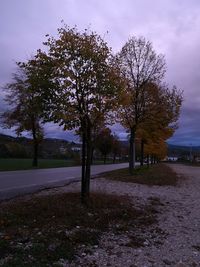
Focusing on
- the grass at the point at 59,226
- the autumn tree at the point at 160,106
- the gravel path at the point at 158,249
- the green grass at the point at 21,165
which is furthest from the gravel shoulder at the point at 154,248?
the green grass at the point at 21,165

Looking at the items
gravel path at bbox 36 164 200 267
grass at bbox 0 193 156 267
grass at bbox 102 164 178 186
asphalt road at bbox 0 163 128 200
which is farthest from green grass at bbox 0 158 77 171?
gravel path at bbox 36 164 200 267

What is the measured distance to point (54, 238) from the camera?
7824mm

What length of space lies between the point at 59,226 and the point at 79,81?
4.24 metres

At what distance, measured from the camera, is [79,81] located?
11.5 meters

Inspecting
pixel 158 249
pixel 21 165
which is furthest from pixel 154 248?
pixel 21 165

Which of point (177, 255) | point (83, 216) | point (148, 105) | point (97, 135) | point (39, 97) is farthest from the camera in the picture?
point (148, 105)

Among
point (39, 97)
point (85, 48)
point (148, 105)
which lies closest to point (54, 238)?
point (39, 97)

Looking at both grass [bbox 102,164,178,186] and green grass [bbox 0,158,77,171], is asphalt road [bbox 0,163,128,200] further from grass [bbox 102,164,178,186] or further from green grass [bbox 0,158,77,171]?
green grass [bbox 0,158,77,171]

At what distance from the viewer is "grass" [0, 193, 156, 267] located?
6.87 m

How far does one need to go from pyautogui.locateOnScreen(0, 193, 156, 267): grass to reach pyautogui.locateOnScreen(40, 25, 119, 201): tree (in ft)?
3.66

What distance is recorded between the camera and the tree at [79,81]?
1114 centimetres

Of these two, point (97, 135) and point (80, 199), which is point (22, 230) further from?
point (97, 135)

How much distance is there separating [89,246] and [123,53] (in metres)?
24.4

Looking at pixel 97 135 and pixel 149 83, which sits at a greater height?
pixel 149 83
